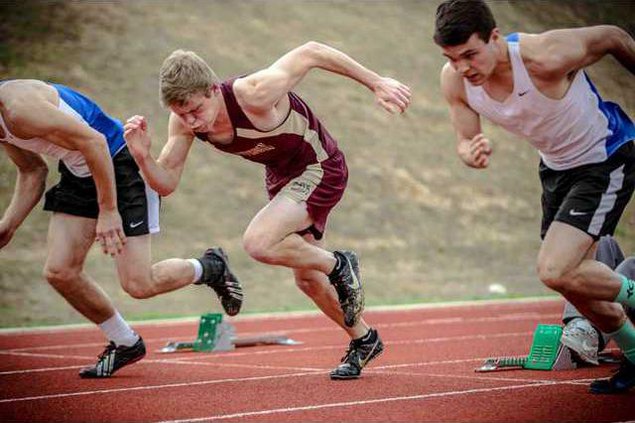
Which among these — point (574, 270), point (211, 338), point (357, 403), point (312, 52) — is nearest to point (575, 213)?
point (574, 270)

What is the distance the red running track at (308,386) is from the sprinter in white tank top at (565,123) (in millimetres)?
594

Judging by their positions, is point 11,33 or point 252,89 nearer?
point 252,89

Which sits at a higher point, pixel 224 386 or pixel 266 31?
pixel 266 31

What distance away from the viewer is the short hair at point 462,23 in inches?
221

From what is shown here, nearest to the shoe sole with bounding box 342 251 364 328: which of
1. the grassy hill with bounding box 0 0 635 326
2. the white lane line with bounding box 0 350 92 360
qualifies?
the white lane line with bounding box 0 350 92 360

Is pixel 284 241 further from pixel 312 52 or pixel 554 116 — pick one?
pixel 554 116

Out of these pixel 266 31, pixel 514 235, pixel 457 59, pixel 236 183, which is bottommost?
pixel 514 235

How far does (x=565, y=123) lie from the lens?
19.3 feet

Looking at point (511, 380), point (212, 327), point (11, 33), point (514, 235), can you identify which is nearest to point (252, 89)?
point (511, 380)

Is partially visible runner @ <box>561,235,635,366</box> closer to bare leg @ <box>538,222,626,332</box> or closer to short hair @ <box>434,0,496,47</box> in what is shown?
bare leg @ <box>538,222,626,332</box>

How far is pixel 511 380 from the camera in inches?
253

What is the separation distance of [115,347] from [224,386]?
0.97 meters

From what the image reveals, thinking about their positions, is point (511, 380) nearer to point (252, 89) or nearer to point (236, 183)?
point (252, 89)

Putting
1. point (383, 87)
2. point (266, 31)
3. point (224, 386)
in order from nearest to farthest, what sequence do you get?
A: 1. point (383, 87)
2. point (224, 386)
3. point (266, 31)
